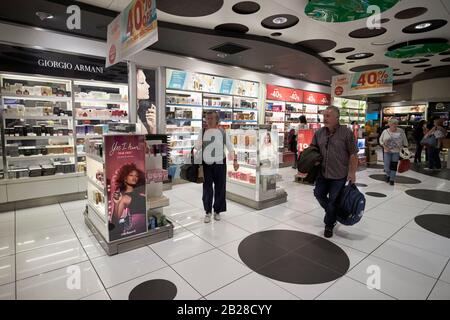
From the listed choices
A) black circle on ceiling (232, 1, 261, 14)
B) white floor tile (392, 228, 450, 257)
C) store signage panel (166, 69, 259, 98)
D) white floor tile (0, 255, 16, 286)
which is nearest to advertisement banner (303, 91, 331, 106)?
store signage panel (166, 69, 259, 98)

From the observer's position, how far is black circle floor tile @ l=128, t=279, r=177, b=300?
2209 millimetres

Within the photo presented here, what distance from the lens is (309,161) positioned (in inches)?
129

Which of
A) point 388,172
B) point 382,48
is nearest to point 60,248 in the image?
point 388,172

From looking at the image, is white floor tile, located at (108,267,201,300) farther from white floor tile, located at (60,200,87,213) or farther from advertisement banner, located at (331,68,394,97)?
advertisement banner, located at (331,68,394,97)

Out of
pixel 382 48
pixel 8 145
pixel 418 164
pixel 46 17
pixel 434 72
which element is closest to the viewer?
pixel 46 17

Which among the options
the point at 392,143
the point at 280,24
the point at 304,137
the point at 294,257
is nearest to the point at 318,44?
the point at 280,24

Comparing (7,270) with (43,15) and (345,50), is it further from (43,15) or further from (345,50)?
(345,50)

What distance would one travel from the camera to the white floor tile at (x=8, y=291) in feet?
7.25

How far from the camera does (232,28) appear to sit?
5574 mm

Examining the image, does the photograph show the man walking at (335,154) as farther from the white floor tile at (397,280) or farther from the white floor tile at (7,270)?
the white floor tile at (7,270)

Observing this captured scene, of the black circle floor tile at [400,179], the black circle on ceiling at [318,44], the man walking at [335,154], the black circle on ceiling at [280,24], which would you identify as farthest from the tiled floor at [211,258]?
the black circle on ceiling at [318,44]
